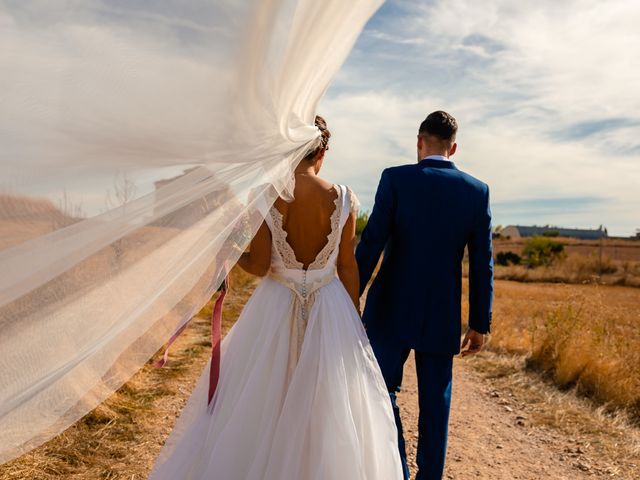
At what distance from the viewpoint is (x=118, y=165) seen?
83.2 inches

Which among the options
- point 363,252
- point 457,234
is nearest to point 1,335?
point 363,252

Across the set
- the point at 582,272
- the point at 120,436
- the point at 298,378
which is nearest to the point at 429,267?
the point at 298,378

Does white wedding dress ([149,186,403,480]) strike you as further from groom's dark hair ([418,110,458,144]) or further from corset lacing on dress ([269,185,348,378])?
groom's dark hair ([418,110,458,144])

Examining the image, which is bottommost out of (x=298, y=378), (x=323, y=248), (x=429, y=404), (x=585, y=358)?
(x=585, y=358)

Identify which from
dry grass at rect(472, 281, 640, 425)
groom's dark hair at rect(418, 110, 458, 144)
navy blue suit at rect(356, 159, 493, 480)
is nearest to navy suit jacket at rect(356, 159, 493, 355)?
navy blue suit at rect(356, 159, 493, 480)

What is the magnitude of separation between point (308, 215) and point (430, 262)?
985 millimetres

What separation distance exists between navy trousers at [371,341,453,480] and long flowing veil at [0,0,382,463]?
1.47 meters

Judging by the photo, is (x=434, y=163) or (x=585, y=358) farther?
(x=585, y=358)

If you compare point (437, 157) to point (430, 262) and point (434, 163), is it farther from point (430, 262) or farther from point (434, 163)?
point (430, 262)

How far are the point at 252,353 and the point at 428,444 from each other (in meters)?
1.35

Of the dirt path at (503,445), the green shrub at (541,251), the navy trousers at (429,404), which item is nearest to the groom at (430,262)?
the navy trousers at (429,404)

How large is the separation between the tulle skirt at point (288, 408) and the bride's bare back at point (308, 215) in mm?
215

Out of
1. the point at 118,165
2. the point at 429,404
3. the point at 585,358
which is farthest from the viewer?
the point at 585,358

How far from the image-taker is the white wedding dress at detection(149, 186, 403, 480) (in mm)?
2680
